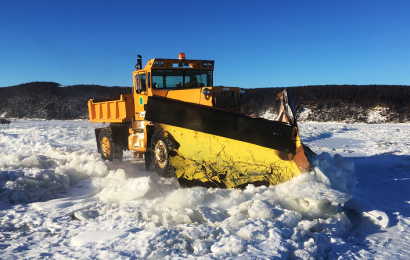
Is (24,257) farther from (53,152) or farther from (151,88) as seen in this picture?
(53,152)

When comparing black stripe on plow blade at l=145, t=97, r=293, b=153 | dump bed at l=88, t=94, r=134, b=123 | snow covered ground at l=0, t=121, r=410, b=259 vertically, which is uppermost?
dump bed at l=88, t=94, r=134, b=123

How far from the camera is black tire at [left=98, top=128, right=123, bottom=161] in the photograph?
7.18m

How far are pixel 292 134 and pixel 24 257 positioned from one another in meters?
3.31

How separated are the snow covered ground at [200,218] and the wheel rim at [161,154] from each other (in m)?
0.30

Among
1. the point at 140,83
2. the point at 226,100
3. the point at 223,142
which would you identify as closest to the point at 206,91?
the point at 226,100

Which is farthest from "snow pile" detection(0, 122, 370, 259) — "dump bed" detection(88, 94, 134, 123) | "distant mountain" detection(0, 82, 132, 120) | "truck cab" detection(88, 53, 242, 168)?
"distant mountain" detection(0, 82, 132, 120)

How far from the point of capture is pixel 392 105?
38469mm

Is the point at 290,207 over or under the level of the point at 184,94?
under

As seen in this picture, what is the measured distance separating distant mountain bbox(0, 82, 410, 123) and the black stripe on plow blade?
83.7ft

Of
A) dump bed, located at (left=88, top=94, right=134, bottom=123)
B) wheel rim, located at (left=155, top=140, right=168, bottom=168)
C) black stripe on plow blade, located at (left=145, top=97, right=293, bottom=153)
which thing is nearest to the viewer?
black stripe on plow blade, located at (left=145, top=97, right=293, bottom=153)

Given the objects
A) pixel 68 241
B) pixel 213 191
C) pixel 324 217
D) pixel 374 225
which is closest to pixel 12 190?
pixel 68 241

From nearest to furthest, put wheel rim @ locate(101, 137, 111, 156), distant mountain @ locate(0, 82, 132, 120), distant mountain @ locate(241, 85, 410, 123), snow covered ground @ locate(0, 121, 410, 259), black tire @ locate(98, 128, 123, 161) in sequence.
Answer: snow covered ground @ locate(0, 121, 410, 259)
black tire @ locate(98, 128, 123, 161)
wheel rim @ locate(101, 137, 111, 156)
distant mountain @ locate(241, 85, 410, 123)
distant mountain @ locate(0, 82, 132, 120)

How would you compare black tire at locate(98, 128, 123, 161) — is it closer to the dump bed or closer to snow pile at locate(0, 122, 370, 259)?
the dump bed

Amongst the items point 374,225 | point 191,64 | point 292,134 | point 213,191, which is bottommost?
point 374,225
